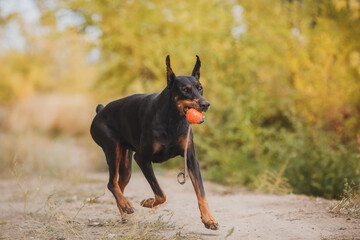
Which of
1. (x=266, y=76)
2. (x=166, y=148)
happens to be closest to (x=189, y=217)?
(x=166, y=148)

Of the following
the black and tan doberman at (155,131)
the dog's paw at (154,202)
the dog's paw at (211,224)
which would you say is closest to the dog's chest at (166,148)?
the black and tan doberman at (155,131)

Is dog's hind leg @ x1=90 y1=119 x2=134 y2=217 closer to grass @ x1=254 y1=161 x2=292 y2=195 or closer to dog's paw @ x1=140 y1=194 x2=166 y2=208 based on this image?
dog's paw @ x1=140 y1=194 x2=166 y2=208

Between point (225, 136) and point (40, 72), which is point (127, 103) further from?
point (40, 72)

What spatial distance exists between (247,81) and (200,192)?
5.70 meters

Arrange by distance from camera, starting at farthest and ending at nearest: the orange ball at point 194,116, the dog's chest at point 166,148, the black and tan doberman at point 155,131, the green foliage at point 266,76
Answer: the green foliage at point 266,76 → the dog's chest at point 166,148 → the black and tan doberman at point 155,131 → the orange ball at point 194,116

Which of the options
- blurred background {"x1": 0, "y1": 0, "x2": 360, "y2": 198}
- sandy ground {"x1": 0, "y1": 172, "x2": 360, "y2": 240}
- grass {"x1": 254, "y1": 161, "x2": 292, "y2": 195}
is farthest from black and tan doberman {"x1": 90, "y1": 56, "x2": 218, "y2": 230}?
grass {"x1": 254, "y1": 161, "x2": 292, "y2": 195}

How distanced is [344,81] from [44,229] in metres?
6.82

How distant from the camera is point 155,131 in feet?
13.7

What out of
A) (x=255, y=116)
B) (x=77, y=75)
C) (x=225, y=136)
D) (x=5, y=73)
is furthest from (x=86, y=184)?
(x=77, y=75)

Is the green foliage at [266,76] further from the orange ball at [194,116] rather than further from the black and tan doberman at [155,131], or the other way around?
the orange ball at [194,116]

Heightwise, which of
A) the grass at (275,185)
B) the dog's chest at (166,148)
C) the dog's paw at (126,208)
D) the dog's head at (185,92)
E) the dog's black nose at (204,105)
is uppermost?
the dog's head at (185,92)

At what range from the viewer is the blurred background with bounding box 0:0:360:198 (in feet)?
23.2

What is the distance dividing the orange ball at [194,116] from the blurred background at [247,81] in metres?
2.64

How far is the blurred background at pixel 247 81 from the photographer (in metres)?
7.06
